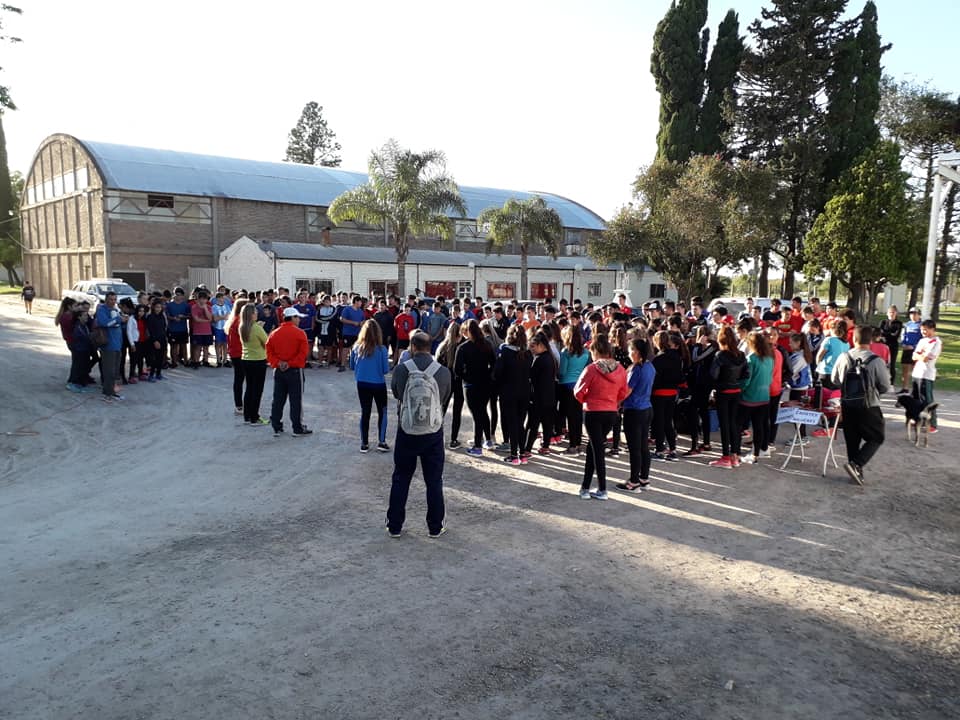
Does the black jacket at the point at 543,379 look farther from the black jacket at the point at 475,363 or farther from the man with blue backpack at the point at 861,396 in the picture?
the man with blue backpack at the point at 861,396

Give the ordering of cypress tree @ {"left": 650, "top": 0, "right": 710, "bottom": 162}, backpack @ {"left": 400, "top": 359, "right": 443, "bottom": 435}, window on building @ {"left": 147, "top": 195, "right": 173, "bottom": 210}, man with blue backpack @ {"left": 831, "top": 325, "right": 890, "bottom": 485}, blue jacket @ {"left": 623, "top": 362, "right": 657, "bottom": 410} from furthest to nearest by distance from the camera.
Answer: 1. cypress tree @ {"left": 650, "top": 0, "right": 710, "bottom": 162}
2. window on building @ {"left": 147, "top": 195, "right": 173, "bottom": 210}
3. man with blue backpack @ {"left": 831, "top": 325, "right": 890, "bottom": 485}
4. blue jacket @ {"left": 623, "top": 362, "right": 657, "bottom": 410}
5. backpack @ {"left": 400, "top": 359, "right": 443, "bottom": 435}

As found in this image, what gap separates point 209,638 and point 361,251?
3337cm

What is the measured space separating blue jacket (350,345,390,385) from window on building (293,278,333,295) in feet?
78.0

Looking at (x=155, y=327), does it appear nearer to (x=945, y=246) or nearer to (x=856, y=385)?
→ (x=856, y=385)

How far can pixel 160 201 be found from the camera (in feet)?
116

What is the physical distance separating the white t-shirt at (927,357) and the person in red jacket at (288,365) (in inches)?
377

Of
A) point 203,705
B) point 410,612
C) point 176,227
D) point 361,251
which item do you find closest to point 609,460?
point 410,612

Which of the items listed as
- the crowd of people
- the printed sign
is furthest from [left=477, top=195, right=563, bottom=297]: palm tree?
the printed sign

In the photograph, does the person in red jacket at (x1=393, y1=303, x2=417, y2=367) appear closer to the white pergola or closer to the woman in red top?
the woman in red top

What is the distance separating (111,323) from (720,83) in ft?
116

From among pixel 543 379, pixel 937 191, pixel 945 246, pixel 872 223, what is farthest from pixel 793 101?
pixel 543 379

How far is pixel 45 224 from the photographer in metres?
42.3

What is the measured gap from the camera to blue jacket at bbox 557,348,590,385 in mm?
9109

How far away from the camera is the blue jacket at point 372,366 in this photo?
329 inches
